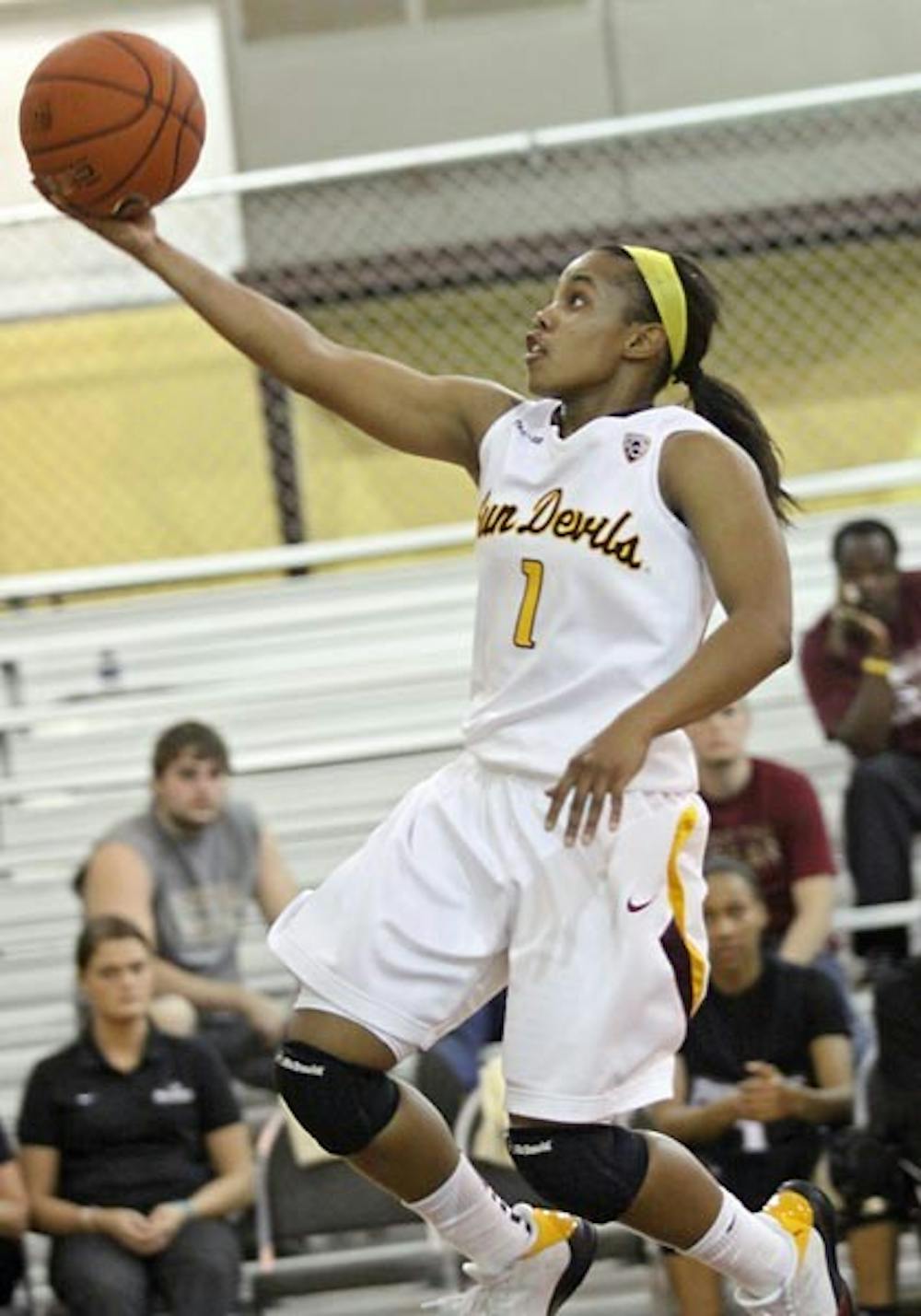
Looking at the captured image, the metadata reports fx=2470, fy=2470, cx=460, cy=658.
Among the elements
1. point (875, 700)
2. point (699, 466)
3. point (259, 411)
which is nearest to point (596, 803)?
point (699, 466)

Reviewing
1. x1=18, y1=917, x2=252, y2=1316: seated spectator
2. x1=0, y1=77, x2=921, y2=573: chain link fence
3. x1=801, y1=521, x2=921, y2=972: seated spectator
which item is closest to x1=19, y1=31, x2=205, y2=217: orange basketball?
x1=18, y1=917, x2=252, y2=1316: seated spectator

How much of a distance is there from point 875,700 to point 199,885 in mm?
2099

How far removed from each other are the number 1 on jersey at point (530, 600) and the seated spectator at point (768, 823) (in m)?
2.74

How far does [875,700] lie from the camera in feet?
24.4

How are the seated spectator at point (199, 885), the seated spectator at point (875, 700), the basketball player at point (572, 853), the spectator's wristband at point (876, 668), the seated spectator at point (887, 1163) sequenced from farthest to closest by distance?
the spectator's wristband at point (876, 668) → the seated spectator at point (875, 700) → the seated spectator at point (199, 885) → the seated spectator at point (887, 1163) → the basketball player at point (572, 853)

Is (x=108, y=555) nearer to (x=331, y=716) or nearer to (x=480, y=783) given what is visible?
(x=331, y=716)

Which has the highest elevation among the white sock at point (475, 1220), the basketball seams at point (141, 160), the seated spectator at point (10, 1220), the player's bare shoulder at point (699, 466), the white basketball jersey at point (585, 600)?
the basketball seams at point (141, 160)

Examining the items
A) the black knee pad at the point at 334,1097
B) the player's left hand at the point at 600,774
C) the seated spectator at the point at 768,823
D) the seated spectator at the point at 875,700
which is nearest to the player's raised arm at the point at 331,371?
the player's left hand at the point at 600,774

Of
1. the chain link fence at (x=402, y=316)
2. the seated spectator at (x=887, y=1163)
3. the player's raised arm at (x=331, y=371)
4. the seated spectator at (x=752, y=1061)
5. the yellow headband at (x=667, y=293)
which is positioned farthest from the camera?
the chain link fence at (x=402, y=316)

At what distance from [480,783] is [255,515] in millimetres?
6941

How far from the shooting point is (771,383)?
35.2ft

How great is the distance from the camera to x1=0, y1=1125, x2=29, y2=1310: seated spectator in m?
6.25

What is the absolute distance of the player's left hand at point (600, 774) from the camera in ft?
13.1

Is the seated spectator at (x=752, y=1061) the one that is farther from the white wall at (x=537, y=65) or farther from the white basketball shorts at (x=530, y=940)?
the white wall at (x=537, y=65)
